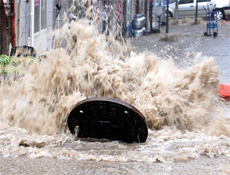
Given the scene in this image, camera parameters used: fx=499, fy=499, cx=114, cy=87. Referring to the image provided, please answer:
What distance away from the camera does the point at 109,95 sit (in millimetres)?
5648

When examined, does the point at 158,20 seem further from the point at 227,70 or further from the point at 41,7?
the point at 227,70

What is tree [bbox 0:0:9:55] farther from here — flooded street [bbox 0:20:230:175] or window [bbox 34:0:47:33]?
window [bbox 34:0:47:33]

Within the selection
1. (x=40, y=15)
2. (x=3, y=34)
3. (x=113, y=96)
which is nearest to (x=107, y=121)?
(x=113, y=96)

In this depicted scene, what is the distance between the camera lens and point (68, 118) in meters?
4.99

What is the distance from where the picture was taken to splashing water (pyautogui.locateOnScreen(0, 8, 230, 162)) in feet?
16.6

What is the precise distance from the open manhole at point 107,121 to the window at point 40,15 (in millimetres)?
8885

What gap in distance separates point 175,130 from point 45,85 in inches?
60.8

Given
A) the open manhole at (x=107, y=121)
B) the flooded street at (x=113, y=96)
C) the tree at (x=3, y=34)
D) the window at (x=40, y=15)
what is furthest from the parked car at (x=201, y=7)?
the open manhole at (x=107, y=121)

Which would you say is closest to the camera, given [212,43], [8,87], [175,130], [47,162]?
[47,162]

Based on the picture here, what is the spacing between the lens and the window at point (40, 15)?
13.8 m

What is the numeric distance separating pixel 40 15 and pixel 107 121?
9.88 meters

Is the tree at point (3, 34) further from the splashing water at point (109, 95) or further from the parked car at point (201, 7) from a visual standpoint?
the parked car at point (201, 7)

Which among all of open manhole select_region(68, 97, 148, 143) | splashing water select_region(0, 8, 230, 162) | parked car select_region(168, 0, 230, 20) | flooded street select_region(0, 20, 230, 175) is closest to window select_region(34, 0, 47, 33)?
flooded street select_region(0, 20, 230, 175)

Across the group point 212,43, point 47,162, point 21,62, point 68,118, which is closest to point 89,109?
point 68,118
